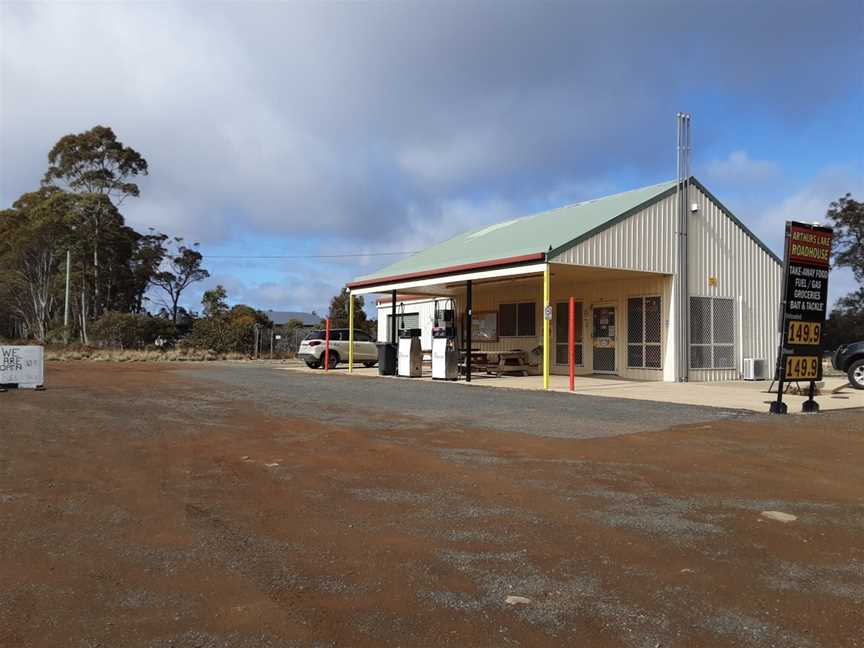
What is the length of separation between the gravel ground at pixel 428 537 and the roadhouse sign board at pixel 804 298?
2900 mm

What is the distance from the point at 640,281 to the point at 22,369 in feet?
54.1

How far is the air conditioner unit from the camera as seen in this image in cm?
2002

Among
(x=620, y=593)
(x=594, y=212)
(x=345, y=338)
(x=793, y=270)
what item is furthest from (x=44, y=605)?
(x=345, y=338)

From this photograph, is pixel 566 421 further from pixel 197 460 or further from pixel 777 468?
pixel 197 460

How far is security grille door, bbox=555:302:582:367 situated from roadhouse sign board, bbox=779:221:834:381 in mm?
9745

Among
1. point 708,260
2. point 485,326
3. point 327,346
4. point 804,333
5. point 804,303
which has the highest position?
point 708,260

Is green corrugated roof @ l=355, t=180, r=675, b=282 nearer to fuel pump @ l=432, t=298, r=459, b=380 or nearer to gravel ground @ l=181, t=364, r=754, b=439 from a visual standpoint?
fuel pump @ l=432, t=298, r=459, b=380

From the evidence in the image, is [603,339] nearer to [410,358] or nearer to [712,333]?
[712,333]

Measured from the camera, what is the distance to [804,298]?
12.2 m

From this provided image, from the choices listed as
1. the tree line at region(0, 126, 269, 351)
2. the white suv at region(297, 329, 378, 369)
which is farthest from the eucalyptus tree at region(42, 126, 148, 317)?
the white suv at region(297, 329, 378, 369)

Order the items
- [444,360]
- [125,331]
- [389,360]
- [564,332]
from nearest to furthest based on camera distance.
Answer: [444,360] < [389,360] < [564,332] < [125,331]

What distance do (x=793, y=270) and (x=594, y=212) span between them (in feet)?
29.8

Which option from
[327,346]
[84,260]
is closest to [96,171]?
[84,260]

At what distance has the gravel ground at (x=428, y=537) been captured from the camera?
10.9ft
